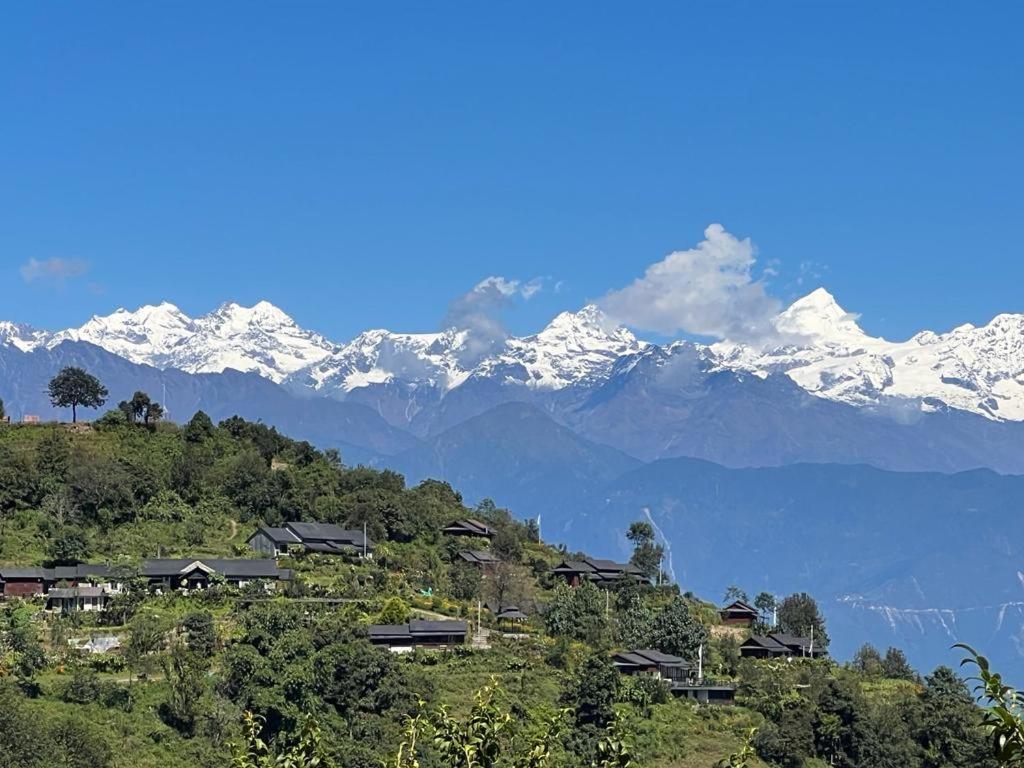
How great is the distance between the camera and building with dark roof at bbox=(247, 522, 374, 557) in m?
106

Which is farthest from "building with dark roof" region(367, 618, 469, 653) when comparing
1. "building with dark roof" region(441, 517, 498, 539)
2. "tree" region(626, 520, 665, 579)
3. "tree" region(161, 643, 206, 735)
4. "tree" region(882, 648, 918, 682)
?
"tree" region(626, 520, 665, 579)

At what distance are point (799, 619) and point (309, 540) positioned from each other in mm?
39278

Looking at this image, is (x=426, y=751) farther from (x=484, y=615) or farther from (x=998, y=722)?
(x=998, y=722)

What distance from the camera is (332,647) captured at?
78.2 metres

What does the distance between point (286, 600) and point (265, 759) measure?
196 ft

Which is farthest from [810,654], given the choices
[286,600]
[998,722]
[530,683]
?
[998,722]

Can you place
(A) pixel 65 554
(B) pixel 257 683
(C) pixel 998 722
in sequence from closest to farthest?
(C) pixel 998 722, (B) pixel 257 683, (A) pixel 65 554

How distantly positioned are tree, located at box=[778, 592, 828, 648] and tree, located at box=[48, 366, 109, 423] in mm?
59185

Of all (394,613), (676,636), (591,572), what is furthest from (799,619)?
(394,613)

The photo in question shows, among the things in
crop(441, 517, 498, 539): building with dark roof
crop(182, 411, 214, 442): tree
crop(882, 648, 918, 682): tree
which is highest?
crop(182, 411, 214, 442): tree

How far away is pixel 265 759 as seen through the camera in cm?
3253

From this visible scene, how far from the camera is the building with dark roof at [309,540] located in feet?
347

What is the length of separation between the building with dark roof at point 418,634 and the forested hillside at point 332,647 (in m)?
1.16

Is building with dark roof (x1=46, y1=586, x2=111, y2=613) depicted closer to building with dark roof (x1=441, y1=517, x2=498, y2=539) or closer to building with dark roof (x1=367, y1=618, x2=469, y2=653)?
building with dark roof (x1=367, y1=618, x2=469, y2=653)
